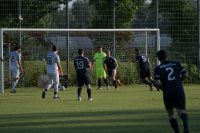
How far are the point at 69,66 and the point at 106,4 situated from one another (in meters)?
4.22

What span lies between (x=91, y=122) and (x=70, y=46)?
10.6 m

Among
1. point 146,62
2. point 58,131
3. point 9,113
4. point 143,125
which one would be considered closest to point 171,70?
point 143,125

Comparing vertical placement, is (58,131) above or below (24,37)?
below

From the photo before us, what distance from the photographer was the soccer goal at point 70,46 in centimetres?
1614

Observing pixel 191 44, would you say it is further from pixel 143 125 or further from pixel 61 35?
pixel 143 125

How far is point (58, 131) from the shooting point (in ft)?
19.3

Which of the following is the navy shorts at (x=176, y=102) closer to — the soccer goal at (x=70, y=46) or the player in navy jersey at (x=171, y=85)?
the player in navy jersey at (x=171, y=85)

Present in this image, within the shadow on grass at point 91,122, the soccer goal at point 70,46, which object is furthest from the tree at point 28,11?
the shadow on grass at point 91,122

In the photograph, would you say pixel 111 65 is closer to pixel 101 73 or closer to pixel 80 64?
pixel 101 73

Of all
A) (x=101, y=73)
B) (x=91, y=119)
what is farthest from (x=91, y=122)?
(x=101, y=73)

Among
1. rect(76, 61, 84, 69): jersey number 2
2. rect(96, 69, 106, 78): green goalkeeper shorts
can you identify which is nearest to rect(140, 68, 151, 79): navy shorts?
rect(96, 69, 106, 78): green goalkeeper shorts

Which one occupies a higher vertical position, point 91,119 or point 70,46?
point 70,46

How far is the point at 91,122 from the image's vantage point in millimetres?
6770

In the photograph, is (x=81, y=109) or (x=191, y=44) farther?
(x=191, y=44)
